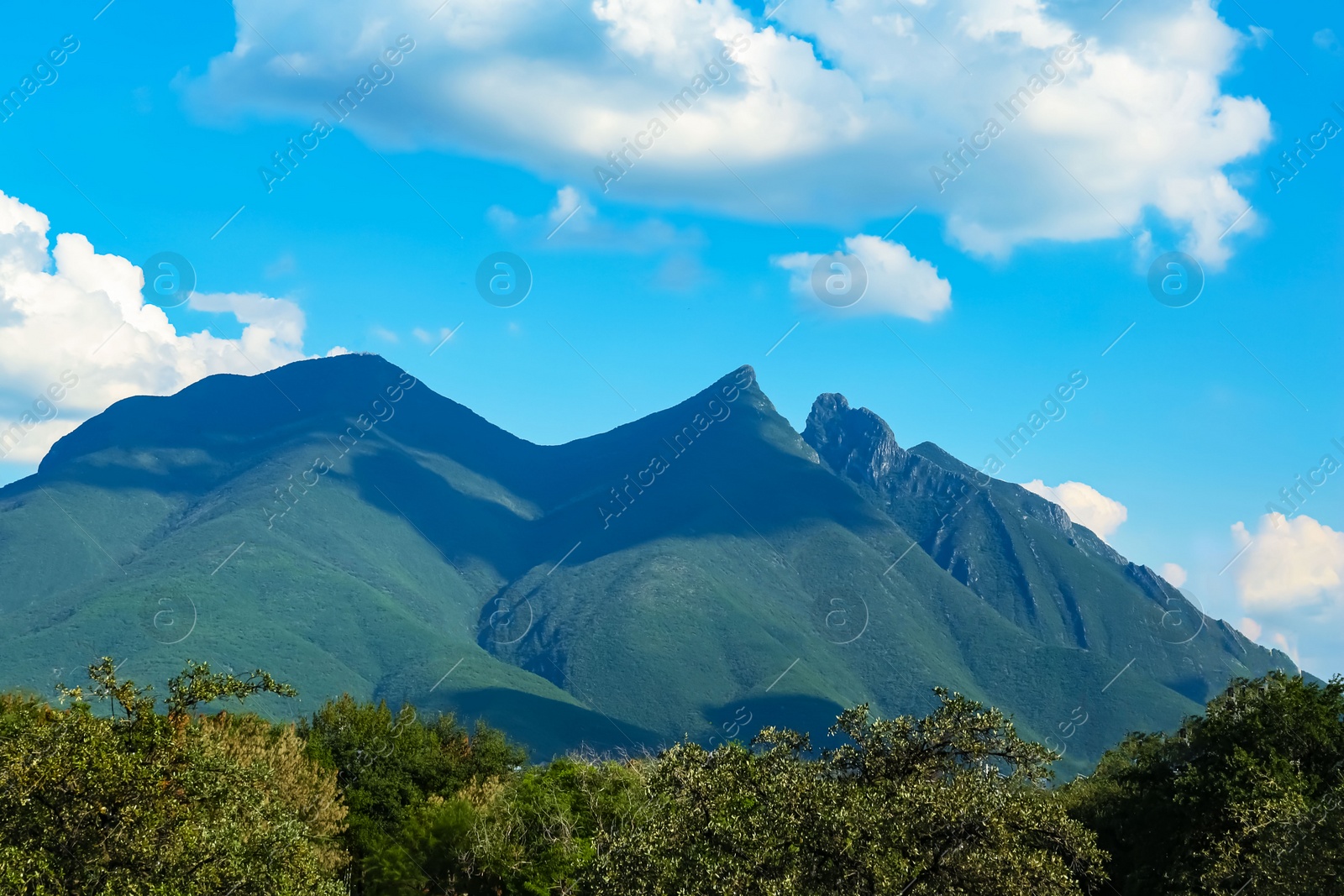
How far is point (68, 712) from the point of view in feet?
83.1

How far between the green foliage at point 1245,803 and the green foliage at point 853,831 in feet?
37.1

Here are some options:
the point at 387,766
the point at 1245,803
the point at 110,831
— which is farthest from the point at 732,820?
the point at 387,766

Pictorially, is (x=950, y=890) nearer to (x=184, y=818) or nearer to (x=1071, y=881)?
(x=1071, y=881)

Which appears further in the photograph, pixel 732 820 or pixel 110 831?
pixel 110 831

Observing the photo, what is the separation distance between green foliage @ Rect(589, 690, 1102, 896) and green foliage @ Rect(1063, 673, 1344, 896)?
37.1 ft

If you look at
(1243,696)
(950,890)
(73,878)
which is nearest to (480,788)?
(1243,696)

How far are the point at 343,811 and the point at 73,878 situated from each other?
121ft

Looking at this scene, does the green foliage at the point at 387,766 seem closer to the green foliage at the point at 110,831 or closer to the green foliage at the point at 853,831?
the green foliage at the point at 110,831

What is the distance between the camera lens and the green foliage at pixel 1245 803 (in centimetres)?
3108

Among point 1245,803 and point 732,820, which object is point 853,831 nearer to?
point 732,820

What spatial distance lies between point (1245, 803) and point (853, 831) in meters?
25.1

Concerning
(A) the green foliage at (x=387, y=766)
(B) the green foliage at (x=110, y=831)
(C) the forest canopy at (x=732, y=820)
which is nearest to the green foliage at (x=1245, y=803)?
(C) the forest canopy at (x=732, y=820)

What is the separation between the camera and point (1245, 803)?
130 ft

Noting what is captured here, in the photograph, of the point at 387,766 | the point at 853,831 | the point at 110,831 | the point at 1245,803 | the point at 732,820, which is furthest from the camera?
the point at 387,766
